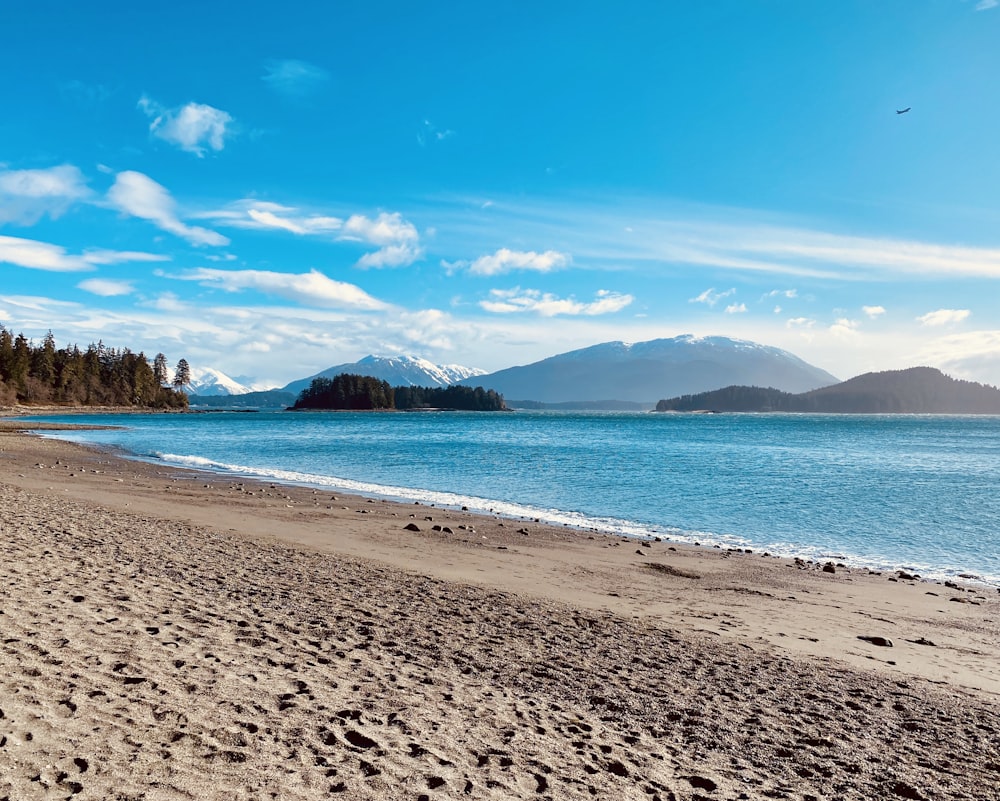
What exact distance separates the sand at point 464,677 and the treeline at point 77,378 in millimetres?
143959

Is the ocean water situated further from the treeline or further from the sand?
the treeline

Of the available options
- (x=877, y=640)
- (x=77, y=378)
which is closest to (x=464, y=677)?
(x=877, y=640)

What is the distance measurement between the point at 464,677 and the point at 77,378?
6977 inches

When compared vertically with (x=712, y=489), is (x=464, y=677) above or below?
above

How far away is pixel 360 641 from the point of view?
29.4ft

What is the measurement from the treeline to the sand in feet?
472

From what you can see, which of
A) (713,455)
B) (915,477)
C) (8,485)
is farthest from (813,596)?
(713,455)

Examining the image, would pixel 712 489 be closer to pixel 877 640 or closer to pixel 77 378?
pixel 877 640

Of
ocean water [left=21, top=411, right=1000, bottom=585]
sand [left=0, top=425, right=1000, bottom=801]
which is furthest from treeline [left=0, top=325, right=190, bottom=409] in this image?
sand [left=0, top=425, right=1000, bottom=801]

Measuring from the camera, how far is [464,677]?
26.0 feet

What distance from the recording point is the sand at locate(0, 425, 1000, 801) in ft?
17.9

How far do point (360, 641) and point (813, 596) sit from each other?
10320 millimetres

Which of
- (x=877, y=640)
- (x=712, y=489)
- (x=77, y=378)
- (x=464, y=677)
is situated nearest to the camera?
(x=464, y=677)

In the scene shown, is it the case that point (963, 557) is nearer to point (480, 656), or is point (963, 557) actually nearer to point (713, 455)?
point (480, 656)
